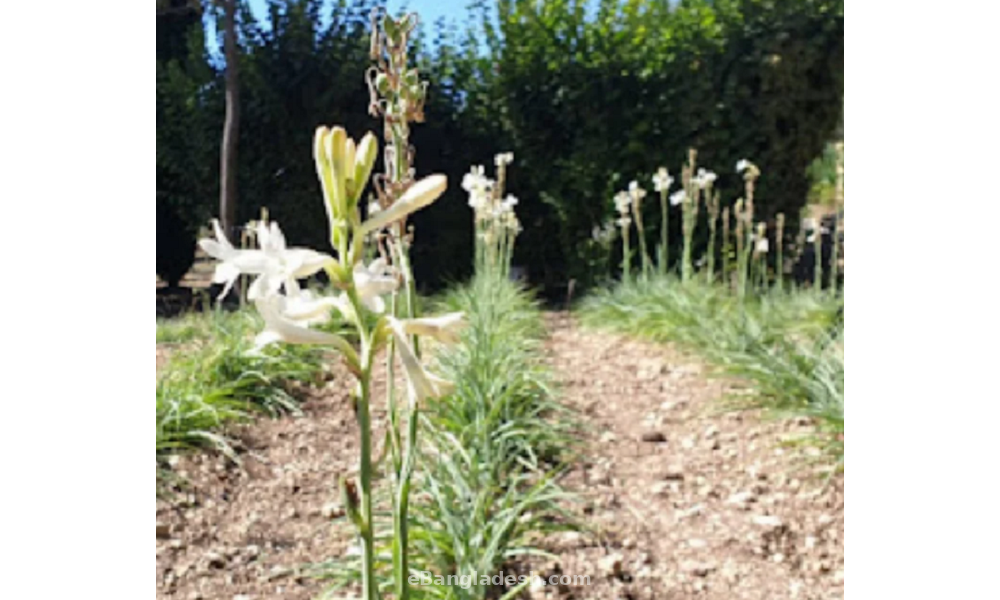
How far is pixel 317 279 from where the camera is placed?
1553 mm

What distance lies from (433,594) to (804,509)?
0.56m

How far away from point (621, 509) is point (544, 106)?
4.04 ft

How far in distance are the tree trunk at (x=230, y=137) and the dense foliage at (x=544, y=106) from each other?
0.07 ft

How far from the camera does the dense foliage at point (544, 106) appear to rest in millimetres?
1388

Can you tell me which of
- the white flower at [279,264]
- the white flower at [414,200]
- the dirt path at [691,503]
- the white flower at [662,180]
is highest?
the white flower at [662,180]

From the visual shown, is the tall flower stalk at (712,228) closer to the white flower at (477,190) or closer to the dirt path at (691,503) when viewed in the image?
the dirt path at (691,503)

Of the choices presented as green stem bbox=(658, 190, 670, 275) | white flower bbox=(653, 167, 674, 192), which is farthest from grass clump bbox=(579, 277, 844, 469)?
white flower bbox=(653, 167, 674, 192)

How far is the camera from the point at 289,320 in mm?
372

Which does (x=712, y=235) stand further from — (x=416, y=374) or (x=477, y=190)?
(x=416, y=374)

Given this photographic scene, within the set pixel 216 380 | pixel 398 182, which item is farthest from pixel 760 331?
pixel 398 182

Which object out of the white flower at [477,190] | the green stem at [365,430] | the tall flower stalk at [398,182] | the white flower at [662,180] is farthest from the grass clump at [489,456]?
the white flower at [662,180]

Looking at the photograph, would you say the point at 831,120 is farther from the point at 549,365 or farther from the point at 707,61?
the point at 549,365

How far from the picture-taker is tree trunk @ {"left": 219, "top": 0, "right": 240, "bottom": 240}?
1.37 meters

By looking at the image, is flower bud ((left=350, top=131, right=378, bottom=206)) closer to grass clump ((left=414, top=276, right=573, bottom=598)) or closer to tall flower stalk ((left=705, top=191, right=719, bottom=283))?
grass clump ((left=414, top=276, right=573, bottom=598))
